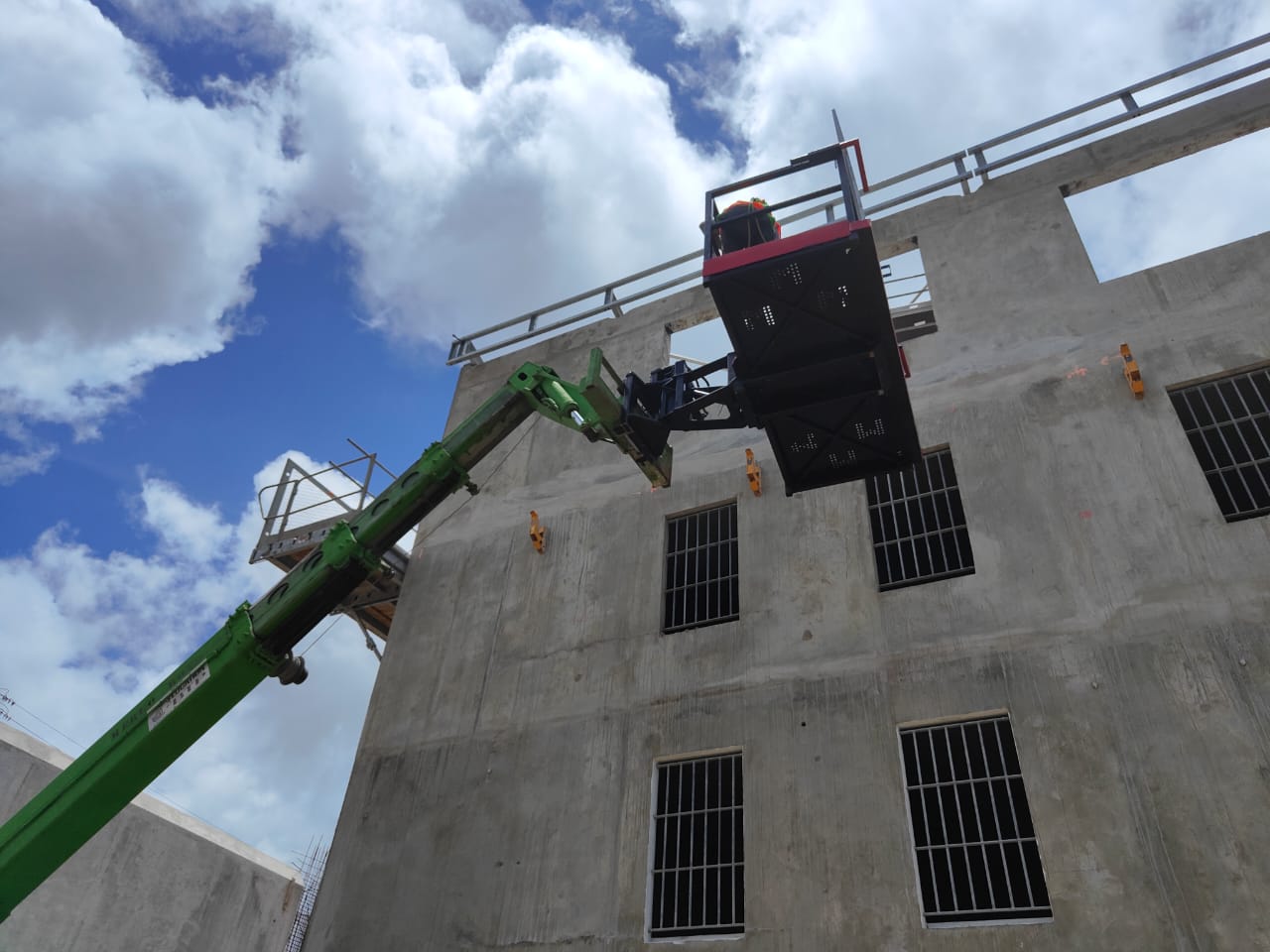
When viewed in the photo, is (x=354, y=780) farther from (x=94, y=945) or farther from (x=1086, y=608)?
(x=1086, y=608)

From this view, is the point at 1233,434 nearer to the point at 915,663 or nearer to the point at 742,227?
the point at 915,663

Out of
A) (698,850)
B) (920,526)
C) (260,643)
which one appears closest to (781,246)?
(920,526)

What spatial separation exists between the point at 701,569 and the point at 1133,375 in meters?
5.85

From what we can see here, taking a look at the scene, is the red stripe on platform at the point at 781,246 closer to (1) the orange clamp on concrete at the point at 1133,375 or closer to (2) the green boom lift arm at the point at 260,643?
(2) the green boom lift arm at the point at 260,643

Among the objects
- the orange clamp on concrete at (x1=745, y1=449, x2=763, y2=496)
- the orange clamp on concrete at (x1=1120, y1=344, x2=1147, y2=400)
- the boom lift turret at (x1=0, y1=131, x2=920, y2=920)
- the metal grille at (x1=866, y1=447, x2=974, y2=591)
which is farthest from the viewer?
the orange clamp on concrete at (x1=745, y1=449, x2=763, y2=496)

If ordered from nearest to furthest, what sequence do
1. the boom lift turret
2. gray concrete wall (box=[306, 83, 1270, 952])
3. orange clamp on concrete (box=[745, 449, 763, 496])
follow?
the boom lift turret < gray concrete wall (box=[306, 83, 1270, 952]) < orange clamp on concrete (box=[745, 449, 763, 496])

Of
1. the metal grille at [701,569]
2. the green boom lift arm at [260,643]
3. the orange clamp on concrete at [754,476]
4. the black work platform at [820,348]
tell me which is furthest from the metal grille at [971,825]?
the green boom lift arm at [260,643]

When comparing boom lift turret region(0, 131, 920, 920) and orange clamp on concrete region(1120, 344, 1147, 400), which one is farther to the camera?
orange clamp on concrete region(1120, 344, 1147, 400)

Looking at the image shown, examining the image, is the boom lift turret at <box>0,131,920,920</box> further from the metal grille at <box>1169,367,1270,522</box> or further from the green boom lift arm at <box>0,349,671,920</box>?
the metal grille at <box>1169,367,1270,522</box>

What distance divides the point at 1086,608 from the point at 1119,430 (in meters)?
2.35

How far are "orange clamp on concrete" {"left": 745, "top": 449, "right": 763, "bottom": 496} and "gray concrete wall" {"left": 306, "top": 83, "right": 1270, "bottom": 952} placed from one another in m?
0.21

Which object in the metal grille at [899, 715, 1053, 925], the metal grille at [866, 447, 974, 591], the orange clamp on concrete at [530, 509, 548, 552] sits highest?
the orange clamp on concrete at [530, 509, 548, 552]

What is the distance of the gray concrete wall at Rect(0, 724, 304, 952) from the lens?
12.8 m

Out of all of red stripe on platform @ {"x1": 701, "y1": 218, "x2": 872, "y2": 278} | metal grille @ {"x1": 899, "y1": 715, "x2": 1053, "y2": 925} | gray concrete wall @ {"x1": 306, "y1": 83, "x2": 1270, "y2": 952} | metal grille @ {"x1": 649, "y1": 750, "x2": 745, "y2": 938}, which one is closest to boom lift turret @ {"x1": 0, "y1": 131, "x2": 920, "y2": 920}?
red stripe on platform @ {"x1": 701, "y1": 218, "x2": 872, "y2": 278}
